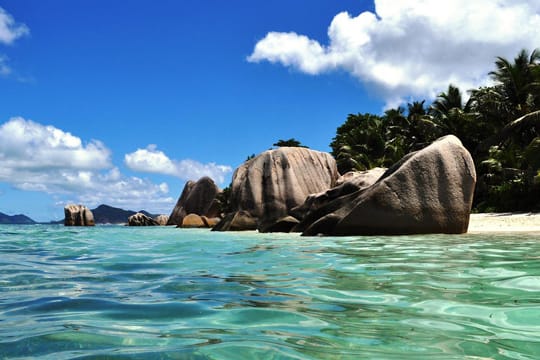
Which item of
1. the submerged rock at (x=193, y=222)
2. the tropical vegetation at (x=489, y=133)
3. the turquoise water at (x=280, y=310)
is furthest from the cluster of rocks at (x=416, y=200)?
the submerged rock at (x=193, y=222)

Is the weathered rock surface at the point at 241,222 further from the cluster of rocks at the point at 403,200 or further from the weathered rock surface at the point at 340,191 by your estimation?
the weathered rock surface at the point at 340,191

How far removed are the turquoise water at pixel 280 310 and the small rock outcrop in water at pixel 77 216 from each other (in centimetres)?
3352

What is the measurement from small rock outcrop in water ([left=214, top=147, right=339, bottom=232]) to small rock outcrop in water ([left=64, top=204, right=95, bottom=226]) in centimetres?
2156

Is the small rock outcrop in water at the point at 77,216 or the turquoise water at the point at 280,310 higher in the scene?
the small rock outcrop in water at the point at 77,216

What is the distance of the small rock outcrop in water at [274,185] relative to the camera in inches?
687

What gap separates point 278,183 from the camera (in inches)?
701

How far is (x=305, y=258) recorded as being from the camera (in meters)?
5.51

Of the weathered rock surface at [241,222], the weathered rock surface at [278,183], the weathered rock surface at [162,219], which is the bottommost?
the weathered rock surface at [241,222]

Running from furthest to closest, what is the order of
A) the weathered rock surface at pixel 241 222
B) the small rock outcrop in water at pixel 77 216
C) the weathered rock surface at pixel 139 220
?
the weathered rock surface at pixel 139 220 → the small rock outcrop in water at pixel 77 216 → the weathered rock surface at pixel 241 222

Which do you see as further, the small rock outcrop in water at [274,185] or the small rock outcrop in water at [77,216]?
the small rock outcrop in water at [77,216]

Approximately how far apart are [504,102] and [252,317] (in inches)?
1163

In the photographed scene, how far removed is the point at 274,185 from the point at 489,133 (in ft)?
54.8

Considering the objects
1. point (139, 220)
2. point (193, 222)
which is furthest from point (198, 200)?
point (193, 222)

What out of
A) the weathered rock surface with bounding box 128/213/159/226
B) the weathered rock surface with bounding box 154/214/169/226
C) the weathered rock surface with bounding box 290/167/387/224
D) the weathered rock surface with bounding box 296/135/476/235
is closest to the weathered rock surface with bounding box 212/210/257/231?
the weathered rock surface with bounding box 290/167/387/224
